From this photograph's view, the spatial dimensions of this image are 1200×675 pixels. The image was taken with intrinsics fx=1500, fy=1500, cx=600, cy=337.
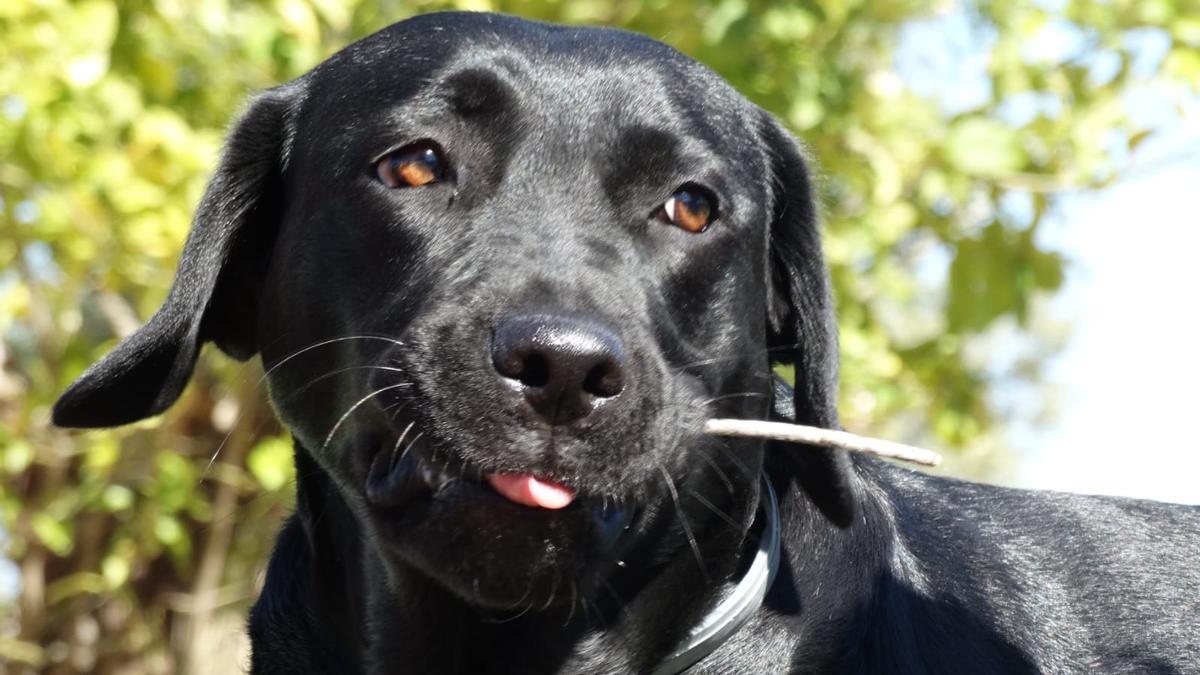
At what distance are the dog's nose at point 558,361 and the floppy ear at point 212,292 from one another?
0.91m

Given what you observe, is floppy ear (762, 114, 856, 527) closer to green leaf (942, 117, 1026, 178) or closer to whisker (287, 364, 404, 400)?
whisker (287, 364, 404, 400)

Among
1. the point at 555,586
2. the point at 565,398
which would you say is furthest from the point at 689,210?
the point at 555,586

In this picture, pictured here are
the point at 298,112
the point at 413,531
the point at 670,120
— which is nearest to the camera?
the point at 413,531

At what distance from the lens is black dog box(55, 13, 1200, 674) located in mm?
2412

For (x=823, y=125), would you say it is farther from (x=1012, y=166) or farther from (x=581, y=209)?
(x=581, y=209)

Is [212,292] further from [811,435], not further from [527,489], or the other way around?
[811,435]

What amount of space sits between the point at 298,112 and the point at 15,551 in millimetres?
3590

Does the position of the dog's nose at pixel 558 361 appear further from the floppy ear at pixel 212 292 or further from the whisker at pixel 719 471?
the floppy ear at pixel 212 292

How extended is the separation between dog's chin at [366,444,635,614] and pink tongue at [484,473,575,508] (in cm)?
1

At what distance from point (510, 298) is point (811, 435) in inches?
25.2

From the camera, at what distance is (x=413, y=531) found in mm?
2498

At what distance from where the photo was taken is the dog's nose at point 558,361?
224cm

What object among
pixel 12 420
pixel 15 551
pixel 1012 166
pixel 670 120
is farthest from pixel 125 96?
pixel 1012 166

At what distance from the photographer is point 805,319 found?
3.04 m
